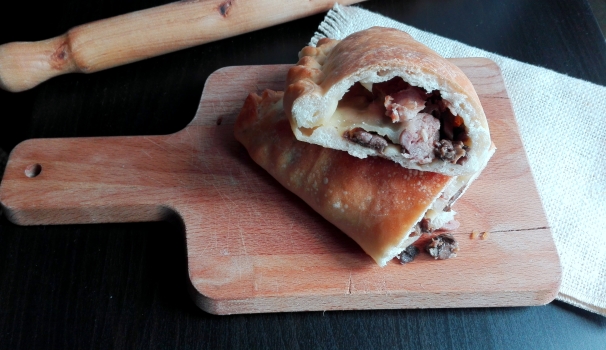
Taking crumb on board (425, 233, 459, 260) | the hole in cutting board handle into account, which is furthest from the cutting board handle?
crumb on board (425, 233, 459, 260)

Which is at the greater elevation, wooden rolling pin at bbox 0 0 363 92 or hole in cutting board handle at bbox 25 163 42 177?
wooden rolling pin at bbox 0 0 363 92

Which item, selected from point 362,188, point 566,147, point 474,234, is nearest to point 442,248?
point 474,234

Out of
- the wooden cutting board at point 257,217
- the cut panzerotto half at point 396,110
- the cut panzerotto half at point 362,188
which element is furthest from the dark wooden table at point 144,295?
the cut panzerotto half at point 396,110

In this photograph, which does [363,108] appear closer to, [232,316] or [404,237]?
[404,237]

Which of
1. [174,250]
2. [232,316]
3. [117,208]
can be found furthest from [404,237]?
[117,208]

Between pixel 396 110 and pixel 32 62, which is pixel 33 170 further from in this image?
pixel 396 110

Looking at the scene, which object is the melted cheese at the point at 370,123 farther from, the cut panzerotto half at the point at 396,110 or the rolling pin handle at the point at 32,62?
the rolling pin handle at the point at 32,62

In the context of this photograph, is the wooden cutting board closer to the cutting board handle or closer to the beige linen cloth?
the cutting board handle
